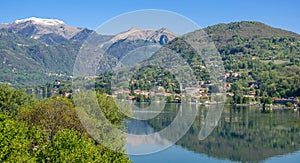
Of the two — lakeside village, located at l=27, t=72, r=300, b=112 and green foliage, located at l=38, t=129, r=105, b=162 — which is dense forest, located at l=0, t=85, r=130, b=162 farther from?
lakeside village, located at l=27, t=72, r=300, b=112

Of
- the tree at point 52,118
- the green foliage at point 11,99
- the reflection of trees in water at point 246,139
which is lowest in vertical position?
the reflection of trees in water at point 246,139

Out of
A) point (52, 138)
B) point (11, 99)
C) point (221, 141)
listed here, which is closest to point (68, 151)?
point (52, 138)

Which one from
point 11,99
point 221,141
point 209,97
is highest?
point 209,97

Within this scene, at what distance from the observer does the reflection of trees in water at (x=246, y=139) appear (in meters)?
29.3

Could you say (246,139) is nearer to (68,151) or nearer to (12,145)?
(68,151)

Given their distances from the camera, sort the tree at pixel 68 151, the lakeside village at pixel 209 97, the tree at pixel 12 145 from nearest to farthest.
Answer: the tree at pixel 12 145
the tree at pixel 68 151
the lakeside village at pixel 209 97

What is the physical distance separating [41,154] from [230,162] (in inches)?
636

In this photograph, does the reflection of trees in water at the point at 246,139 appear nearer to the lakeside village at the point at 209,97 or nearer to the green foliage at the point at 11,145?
the lakeside village at the point at 209,97

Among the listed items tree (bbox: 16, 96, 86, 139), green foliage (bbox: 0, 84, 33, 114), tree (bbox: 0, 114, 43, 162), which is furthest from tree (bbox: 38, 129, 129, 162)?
green foliage (bbox: 0, 84, 33, 114)

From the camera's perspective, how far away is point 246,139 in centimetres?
3406

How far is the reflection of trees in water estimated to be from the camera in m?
29.3

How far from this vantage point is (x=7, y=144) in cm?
1180

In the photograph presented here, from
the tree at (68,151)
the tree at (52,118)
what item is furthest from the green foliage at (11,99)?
the tree at (68,151)

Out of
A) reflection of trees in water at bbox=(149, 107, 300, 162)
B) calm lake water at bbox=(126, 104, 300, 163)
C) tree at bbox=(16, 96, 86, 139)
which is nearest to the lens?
tree at bbox=(16, 96, 86, 139)
